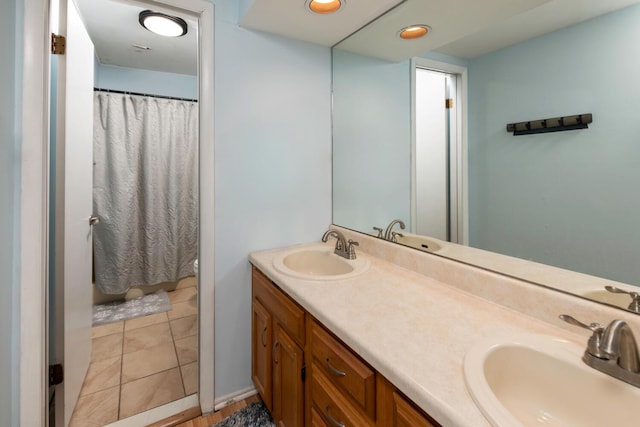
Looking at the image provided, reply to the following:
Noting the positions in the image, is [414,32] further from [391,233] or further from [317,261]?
[317,261]

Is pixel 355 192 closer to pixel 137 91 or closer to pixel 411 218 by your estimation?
pixel 411 218

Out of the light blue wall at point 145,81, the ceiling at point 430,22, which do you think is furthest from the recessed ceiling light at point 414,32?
the light blue wall at point 145,81

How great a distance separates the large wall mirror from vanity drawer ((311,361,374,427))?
66 cm

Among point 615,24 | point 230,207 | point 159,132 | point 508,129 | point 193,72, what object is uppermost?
point 193,72

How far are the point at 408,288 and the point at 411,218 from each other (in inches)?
17.1

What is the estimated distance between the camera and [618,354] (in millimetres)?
613

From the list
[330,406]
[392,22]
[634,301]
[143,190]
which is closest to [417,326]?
[330,406]

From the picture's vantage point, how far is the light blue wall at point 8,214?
1.05 m

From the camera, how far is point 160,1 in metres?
1.36

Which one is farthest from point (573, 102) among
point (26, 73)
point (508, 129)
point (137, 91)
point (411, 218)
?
point (137, 91)

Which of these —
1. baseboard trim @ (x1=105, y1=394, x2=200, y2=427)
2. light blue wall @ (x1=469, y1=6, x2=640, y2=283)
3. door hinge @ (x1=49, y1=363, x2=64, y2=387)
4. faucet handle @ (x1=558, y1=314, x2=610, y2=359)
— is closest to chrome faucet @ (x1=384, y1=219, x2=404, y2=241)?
light blue wall @ (x1=469, y1=6, x2=640, y2=283)

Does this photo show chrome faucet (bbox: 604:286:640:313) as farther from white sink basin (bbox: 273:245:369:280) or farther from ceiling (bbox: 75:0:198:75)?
ceiling (bbox: 75:0:198:75)

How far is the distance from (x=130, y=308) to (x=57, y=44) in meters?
2.25

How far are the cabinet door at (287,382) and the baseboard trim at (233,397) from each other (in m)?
0.36
